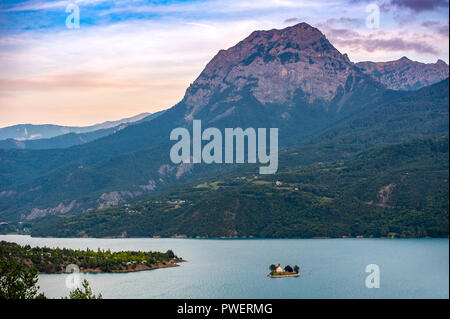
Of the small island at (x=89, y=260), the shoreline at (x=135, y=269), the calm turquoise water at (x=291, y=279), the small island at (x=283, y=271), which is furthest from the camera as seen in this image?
the shoreline at (x=135, y=269)

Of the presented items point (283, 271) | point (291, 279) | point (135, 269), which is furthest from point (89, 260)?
point (291, 279)

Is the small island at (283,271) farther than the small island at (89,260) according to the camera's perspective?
No

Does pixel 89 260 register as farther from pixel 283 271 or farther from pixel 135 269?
pixel 283 271

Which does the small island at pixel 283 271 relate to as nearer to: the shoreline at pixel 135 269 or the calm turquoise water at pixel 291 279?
the calm turquoise water at pixel 291 279

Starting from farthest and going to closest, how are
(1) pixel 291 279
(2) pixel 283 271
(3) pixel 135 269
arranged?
1. (3) pixel 135 269
2. (2) pixel 283 271
3. (1) pixel 291 279

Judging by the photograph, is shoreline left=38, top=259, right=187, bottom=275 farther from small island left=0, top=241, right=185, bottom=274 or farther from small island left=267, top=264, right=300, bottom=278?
small island left=267, top=264, right=300, bottom=278

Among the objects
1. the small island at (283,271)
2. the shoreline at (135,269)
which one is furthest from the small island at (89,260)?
the small island at (283,271)
